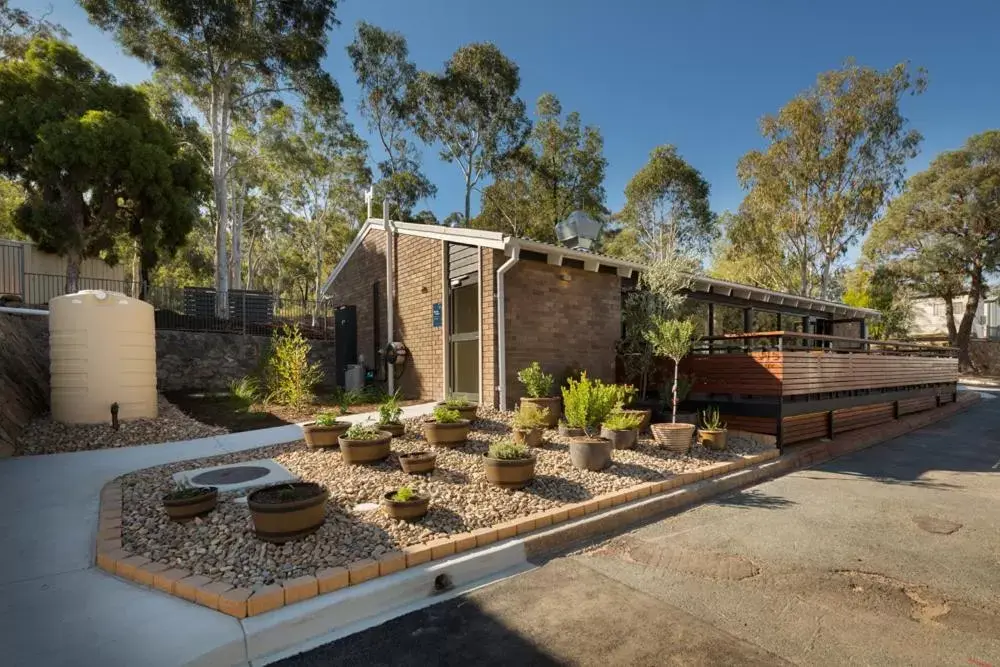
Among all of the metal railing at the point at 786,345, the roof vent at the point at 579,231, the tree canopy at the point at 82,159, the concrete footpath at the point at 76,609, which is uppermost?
the tree canopy at the point at 82,159

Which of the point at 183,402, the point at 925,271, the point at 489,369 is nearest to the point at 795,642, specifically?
the point at 489,369

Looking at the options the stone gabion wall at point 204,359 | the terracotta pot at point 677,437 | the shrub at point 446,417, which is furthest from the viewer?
the stone gabion wall at point 204,359

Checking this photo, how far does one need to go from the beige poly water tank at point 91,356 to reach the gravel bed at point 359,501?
263cm

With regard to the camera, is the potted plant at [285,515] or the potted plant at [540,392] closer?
the potted plant at [285,515]

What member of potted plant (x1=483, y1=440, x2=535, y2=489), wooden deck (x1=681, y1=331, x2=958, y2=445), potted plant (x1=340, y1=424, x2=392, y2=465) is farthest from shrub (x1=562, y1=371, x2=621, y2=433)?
potted plant (x1=340, y1=424, x2=392, y2=465)

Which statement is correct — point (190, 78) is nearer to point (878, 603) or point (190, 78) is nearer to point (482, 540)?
point (482, 540)

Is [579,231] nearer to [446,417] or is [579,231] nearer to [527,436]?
[527,436]

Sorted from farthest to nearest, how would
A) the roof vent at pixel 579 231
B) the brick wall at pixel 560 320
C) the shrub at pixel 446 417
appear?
the roof vent at pixel 579 231 → the brick wall at pixel 560 320 → the shrub at pixel 446 417

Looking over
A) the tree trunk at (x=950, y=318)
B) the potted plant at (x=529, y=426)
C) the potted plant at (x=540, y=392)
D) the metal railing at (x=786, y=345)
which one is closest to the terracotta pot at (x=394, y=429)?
the potted plant at (x=529, y=426)

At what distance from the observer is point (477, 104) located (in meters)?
23.6

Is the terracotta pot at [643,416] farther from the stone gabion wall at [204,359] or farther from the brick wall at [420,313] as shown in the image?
the stone gabion wall at [204,359]

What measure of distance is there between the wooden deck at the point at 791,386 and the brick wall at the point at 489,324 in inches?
136

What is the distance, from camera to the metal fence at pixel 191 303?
45.7 feet

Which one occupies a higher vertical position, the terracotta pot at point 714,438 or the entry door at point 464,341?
the entry door at point 464,341
